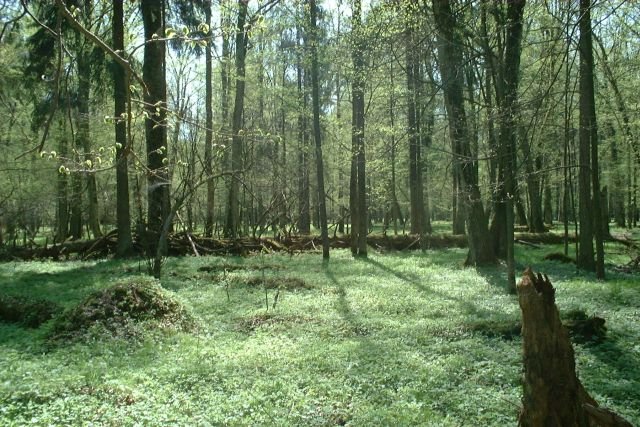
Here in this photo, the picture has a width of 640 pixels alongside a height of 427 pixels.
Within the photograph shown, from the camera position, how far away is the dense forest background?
7703 mm

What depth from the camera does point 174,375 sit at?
5.42 m

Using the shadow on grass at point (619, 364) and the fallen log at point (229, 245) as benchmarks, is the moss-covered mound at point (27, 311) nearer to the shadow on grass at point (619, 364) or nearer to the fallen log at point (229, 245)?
the fallen log at point (229, 245)

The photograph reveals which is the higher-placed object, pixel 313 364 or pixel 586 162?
pixel 586 162

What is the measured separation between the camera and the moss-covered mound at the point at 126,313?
22.7 feet

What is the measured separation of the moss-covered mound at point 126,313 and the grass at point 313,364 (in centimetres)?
26

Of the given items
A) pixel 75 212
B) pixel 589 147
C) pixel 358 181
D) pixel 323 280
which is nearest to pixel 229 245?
pixel 358 181

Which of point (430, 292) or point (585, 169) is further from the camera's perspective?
point (585, 169)

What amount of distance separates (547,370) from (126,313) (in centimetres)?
590

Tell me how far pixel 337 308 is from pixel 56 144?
17.7 m

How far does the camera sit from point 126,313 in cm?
735

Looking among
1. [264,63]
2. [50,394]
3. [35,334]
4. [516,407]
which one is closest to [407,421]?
[516,407]

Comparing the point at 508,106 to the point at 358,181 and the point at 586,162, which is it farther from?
the point at 358,181

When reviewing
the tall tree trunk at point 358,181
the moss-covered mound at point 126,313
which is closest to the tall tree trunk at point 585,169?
the tall tree trunk at point 358,181

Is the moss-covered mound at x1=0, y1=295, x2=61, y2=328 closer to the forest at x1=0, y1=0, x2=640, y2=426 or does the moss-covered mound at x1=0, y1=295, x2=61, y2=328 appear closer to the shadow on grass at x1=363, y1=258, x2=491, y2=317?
the forest at x1=0, y1=0, x2=640, y2=426
